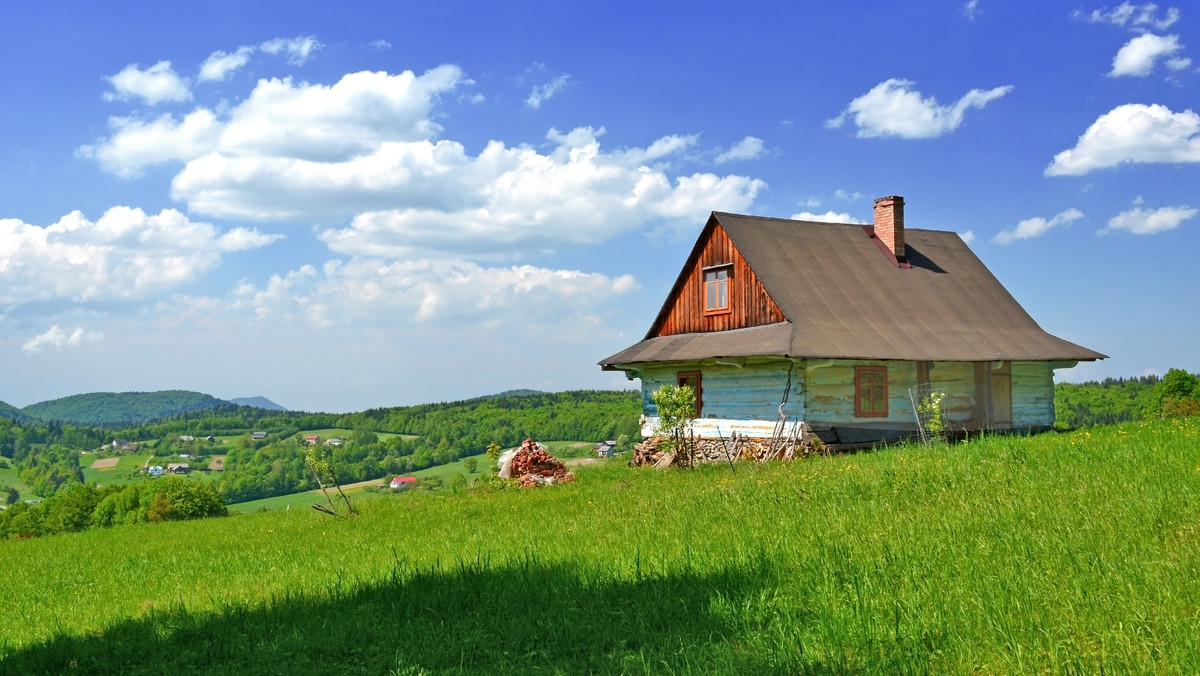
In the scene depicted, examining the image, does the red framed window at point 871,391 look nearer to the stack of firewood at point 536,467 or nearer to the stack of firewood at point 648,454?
the stack of firewood at point 648,454

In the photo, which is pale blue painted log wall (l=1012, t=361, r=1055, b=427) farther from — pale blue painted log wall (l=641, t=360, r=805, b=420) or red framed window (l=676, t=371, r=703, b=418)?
red framed window (l=676, t=371, r=703, b=418)

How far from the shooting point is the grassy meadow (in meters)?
5.98

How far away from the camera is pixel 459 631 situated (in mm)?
7352

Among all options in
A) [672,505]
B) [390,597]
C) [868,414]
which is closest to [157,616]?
[390,597]

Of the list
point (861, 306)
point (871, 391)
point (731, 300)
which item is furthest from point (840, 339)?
point (731, 300)

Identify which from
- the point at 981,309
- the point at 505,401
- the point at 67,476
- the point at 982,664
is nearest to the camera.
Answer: the point at 982,664

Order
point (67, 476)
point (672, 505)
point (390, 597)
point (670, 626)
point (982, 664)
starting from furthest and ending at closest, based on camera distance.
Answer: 1. point (67, 476)
2. point (672, 505)
3. point (390, 597)
4. point (670, 626)
5. point (982, 664)

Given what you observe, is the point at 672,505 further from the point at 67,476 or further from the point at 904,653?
the point at 67,476

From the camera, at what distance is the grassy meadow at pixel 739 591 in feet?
19.6

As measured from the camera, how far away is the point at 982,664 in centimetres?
559

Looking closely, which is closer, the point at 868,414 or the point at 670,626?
the point at 670,626

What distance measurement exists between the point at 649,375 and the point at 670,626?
22.4 metres

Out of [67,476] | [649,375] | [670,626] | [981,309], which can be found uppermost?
[981,309]

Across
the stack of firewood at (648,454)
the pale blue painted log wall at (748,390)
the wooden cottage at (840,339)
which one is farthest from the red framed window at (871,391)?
the stack of firewood at (648,454)
